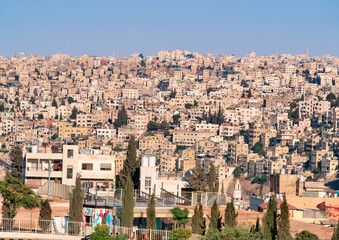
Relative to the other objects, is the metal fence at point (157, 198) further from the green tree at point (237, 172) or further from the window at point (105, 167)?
the green tree at point (237, 172)

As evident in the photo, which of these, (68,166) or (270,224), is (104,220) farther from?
(68,166)

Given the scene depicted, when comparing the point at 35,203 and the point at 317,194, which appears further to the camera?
the point at 317,194

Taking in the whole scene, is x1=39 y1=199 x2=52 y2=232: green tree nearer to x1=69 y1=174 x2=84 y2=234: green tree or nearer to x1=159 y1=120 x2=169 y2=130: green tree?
x1=69 y1=174 x2=84 y2=234: green tree

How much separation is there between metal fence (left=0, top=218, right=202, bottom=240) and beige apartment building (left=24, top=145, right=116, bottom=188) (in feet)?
62.2

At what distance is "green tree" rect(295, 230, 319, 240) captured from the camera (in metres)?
37.2

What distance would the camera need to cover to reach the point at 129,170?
1999 inches

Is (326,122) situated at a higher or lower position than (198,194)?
higher

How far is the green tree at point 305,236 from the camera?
37.2m

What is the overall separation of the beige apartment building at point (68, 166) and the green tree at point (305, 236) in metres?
18.4

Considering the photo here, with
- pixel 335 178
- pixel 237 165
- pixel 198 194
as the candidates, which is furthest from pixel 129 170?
pixel 237 165

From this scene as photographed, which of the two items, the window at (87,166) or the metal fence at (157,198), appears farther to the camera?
the window at (87,166)

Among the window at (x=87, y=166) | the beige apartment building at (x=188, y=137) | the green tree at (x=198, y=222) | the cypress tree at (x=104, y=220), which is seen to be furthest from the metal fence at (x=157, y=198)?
the beige apartment building at (x=188, y=137)

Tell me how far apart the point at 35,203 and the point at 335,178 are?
11064 cm

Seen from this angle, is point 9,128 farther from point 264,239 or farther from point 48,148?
point 264,239
